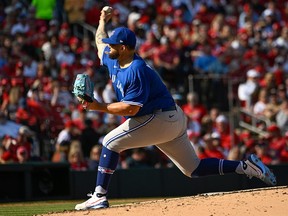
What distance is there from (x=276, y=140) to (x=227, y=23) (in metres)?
5.67

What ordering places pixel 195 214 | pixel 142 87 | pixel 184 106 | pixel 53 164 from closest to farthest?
pixel 195 214 → pixel 142 87 → pixel 53 164 → pixel 184 106

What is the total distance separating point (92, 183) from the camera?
12539 mm

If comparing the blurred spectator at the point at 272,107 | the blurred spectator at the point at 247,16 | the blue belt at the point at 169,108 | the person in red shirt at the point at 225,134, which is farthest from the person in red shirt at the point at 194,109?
the blue belt at the point at 169,108

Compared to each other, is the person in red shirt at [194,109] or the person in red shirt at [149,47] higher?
the person in red shirt at [149,47]

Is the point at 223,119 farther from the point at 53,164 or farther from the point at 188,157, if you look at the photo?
the point at 188,157

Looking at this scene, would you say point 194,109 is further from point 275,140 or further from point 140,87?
point 140,87

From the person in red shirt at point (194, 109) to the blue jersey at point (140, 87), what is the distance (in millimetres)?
7667

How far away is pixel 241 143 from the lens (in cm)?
1562

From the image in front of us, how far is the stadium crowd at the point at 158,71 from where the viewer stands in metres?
14.5

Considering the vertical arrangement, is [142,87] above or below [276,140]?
above

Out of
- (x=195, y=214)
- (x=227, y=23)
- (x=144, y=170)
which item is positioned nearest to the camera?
(x=195, y=214)

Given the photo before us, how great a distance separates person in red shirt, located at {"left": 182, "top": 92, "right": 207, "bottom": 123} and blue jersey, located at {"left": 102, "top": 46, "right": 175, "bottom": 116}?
767 cm

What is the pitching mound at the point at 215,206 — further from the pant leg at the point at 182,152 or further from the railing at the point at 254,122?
the railing at the point at 254,122

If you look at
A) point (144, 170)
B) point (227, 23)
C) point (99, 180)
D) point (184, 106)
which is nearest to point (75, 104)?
point (184, 106)
